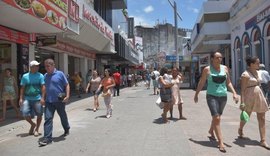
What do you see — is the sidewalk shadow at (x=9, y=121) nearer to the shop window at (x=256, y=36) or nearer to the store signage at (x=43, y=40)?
the store signage at (x=43, y=40)

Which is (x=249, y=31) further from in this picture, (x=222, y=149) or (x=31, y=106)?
(x=222, y=149)

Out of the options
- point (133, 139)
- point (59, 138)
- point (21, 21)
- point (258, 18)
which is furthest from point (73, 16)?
point (133, 139)

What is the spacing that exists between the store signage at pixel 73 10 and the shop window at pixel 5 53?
3.02 meters

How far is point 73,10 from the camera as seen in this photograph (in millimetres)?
18281

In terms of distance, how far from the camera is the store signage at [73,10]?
17.5 m

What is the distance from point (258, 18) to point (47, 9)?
41.0ft

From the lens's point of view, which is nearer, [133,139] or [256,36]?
[133,139]

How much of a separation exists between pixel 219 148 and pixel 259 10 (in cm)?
1598

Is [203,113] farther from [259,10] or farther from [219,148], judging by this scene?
[259,10]

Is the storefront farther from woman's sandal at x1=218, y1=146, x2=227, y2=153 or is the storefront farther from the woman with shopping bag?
woman's sandal at x1=218, y1=146, x2=227, y2=153

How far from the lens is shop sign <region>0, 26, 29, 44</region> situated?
14.0 metres

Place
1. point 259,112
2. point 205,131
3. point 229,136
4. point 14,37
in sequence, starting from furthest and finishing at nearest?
point 14,37 → point 205,131 → point 229,136 → point 259,112

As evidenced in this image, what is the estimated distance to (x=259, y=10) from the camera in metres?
21.4

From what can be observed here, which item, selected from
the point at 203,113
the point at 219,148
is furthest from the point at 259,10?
the point at 219,148
